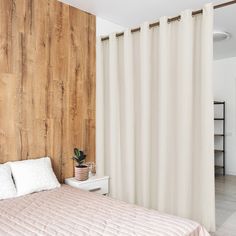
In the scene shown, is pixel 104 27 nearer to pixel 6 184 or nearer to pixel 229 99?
pixel 6 184

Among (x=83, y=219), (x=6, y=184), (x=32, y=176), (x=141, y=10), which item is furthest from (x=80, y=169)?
(x=141, y=10)

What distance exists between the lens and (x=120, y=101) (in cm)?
329

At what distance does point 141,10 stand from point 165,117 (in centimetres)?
146

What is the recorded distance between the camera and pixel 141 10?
10.9 ft

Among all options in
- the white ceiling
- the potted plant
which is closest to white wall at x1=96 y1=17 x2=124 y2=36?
the white ceiling

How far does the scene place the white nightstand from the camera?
2.98 m

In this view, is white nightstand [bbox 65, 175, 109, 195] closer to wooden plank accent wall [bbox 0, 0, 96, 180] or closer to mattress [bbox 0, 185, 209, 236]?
wooden plank accent wall [bbox 0, 0, 96, 180]

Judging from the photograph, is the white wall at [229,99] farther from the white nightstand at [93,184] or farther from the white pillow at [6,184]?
the white pillow at [6,184]

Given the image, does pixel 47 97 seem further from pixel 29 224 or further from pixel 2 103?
pixel 29 224

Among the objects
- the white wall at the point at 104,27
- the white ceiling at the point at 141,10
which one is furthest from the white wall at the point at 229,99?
the white wall at the point at 104,27

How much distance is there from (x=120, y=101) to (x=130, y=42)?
714mm

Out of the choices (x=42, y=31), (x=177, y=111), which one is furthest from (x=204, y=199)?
(x=42, y=31)

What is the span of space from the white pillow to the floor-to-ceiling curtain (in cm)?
126

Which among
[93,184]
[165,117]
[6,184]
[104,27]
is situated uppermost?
[104,27]
